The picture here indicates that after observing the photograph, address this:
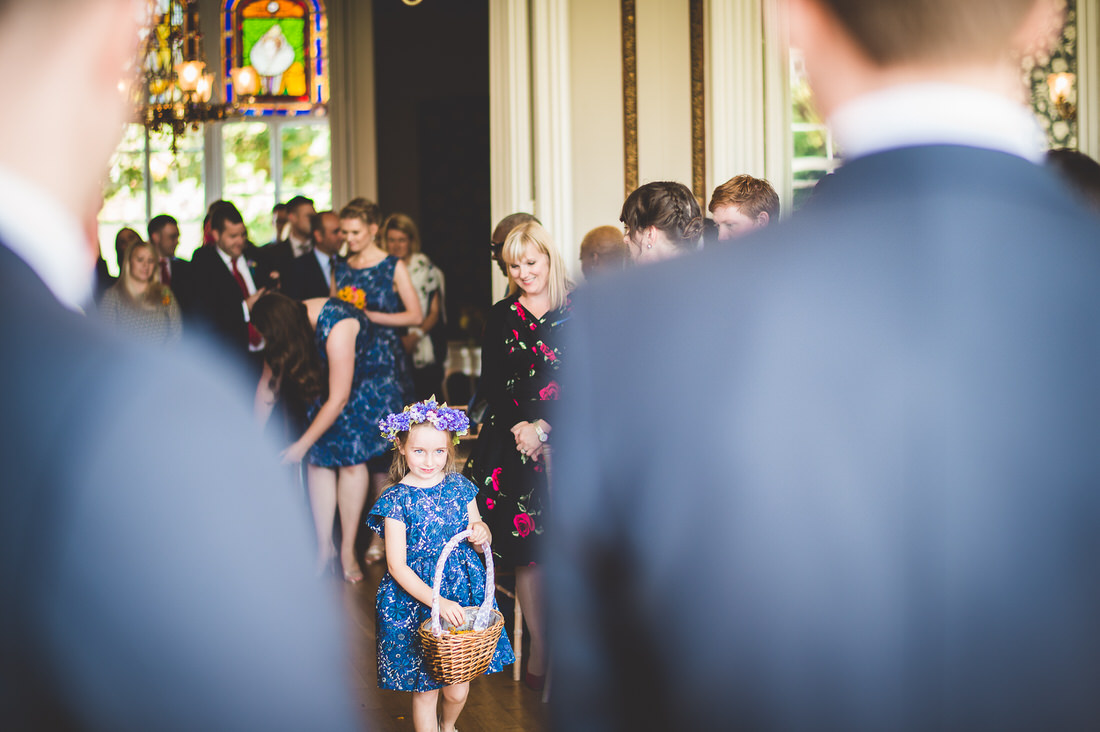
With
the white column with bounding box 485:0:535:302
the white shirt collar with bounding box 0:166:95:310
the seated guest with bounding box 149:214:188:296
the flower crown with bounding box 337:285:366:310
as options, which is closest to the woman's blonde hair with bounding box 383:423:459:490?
the flower crown with bounding box 337:285:366:310

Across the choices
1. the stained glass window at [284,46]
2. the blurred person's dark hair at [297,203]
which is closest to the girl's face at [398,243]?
the blurred person's dark hair at [297,203]

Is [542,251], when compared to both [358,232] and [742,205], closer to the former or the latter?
[742,205]

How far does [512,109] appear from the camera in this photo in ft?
21.5

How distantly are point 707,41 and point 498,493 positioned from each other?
375 centimetres

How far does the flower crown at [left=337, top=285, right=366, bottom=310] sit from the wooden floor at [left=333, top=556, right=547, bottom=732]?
6.56ft

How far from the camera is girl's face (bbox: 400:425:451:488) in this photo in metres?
3.40

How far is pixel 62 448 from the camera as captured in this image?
595 millimetres

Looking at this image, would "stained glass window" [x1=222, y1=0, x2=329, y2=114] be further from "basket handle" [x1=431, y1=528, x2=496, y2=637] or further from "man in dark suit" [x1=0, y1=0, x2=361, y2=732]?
"man in dark suit" [x1=0, y1=0, x2=361, y2=732]

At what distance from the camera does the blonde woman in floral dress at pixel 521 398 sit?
3.90m

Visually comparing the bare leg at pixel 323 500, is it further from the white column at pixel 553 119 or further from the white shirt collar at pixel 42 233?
the white shirt collar at pixel 42 233

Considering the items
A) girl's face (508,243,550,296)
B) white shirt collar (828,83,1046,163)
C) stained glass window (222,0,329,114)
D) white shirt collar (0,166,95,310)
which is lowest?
white shirt collar (0,166,95,310)

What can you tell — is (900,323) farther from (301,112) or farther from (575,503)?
(301,112)

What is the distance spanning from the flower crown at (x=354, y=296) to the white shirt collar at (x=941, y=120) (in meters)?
5.32

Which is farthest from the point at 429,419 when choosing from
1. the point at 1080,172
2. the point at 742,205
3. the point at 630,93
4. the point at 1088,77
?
the point at 1088,77
